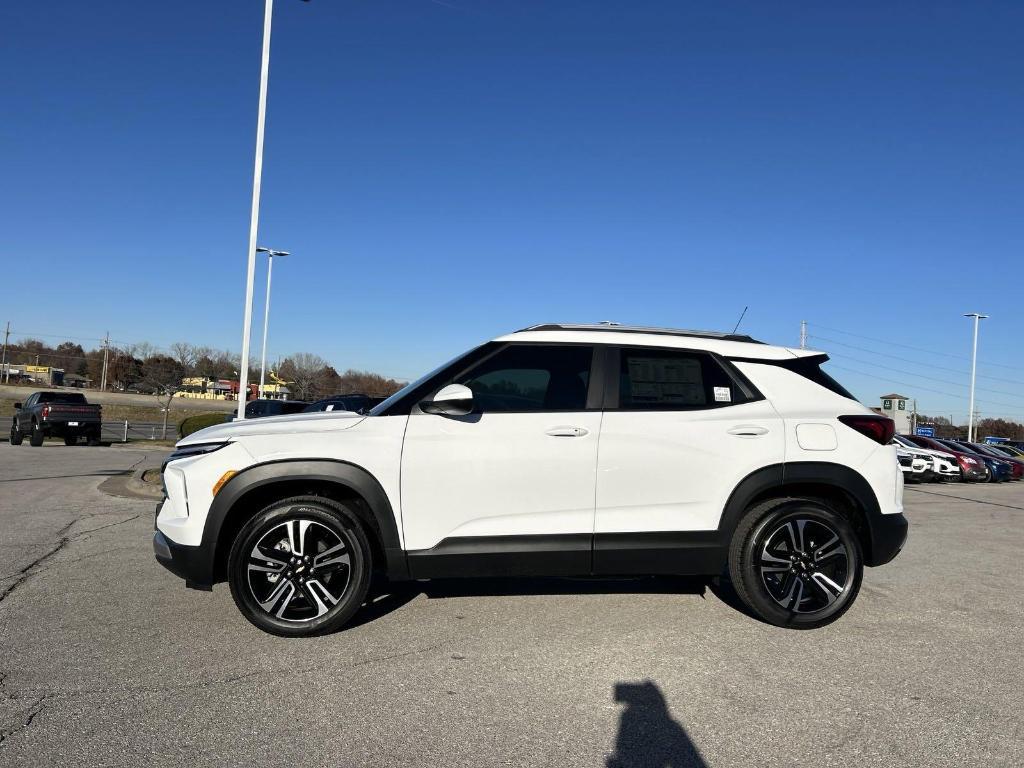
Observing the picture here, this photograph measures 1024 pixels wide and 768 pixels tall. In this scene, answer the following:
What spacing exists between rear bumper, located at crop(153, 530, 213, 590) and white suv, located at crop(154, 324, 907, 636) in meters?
0.01

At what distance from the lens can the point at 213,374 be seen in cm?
11975

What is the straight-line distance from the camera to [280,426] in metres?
4.47

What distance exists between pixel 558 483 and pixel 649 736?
5.12 ft

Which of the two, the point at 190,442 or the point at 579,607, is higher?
the point at 190,442

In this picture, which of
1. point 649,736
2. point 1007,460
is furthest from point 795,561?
point 1007,460

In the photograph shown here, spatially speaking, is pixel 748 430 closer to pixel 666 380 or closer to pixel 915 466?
pixel 666 380

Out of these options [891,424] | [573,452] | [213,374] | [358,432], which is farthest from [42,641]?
[213,374]

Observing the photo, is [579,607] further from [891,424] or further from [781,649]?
[891,424]

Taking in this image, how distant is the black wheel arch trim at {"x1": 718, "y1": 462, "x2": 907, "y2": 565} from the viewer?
14.9 feet

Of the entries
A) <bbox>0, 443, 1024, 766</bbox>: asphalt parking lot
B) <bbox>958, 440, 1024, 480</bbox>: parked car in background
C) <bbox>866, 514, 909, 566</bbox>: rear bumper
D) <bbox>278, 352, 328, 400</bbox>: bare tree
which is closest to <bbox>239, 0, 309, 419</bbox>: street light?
<bbox>0, 443, 1024, 766</bbox>: asphalt parking lot

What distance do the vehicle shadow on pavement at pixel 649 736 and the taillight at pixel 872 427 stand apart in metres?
2.15

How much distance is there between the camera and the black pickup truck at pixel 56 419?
2352 centimetres

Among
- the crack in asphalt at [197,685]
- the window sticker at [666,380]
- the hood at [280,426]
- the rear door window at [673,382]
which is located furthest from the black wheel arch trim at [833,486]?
the hood at [280,426]

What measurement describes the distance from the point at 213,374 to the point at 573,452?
125 m
